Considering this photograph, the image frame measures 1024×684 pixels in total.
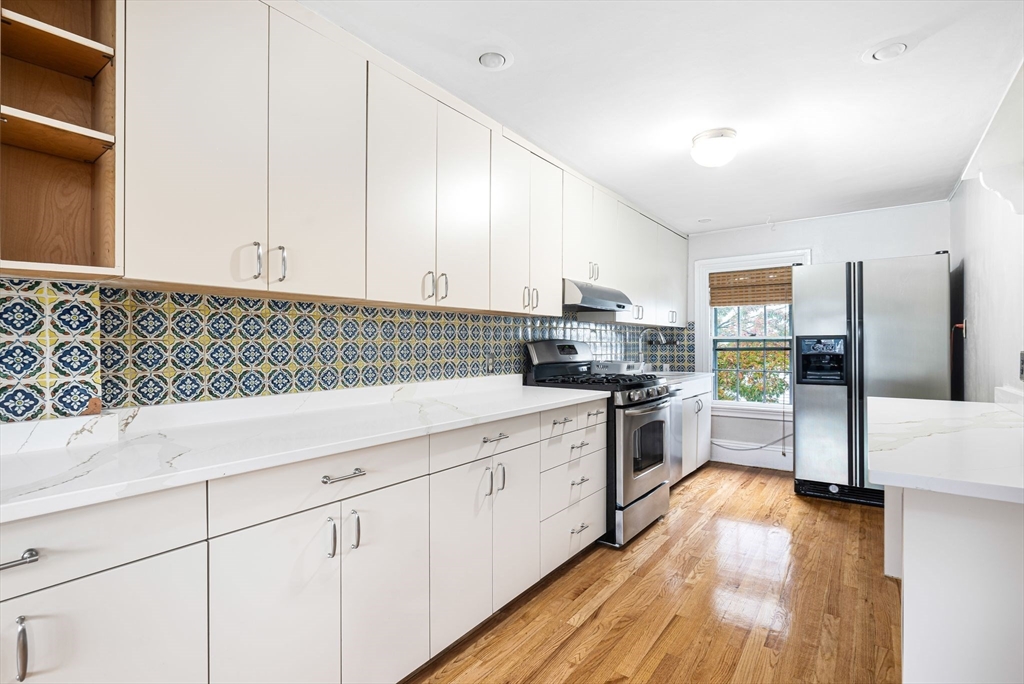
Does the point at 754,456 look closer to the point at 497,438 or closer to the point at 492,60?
the point at 497,438

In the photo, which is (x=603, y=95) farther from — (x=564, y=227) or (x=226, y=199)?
(x=226, y=199)

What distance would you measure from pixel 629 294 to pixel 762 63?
2014 millimetres

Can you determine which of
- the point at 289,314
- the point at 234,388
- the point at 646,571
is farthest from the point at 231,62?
the point at 646,571

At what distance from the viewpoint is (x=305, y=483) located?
1.37 m

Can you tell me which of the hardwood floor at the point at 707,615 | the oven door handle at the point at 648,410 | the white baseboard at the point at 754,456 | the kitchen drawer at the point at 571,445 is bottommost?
the hardwood floor at the point at 707,615

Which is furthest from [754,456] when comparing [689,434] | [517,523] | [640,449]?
[517,523]

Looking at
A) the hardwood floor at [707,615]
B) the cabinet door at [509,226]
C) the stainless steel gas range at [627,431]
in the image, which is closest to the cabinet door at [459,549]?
the hardwood floor at [707,615]

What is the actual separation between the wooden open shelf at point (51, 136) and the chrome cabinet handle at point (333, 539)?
1.20 meters

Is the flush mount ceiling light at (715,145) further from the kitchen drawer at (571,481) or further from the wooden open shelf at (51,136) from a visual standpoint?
→ the wooden open shelf at (51,136)

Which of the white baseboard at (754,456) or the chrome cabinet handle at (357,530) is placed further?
the white baseboard at (754,456)

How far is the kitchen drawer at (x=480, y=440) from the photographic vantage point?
70.1 inches

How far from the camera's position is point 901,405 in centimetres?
210

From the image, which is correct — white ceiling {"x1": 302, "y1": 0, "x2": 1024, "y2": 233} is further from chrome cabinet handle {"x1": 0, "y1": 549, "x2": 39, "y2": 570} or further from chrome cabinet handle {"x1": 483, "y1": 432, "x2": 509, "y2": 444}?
chrome cabinet handle {"x1": 0, "y1": 549, "x2": 39, "y2": 570}

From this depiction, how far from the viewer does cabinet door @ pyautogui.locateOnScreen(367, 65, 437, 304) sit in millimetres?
1927
